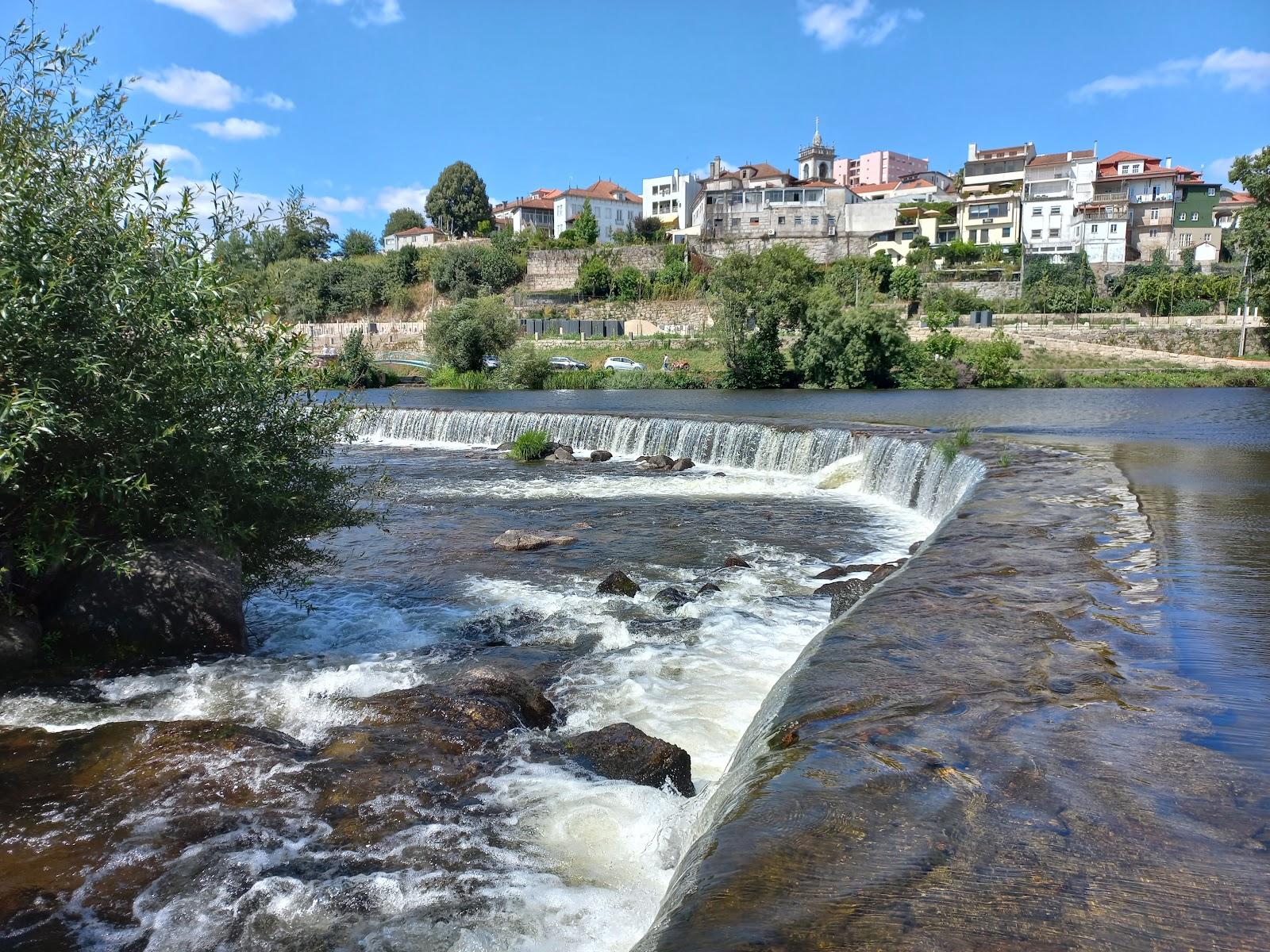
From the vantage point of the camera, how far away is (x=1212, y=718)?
439 centimetres

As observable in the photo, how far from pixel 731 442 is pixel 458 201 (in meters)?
76.0

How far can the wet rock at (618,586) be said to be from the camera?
9.59 metres

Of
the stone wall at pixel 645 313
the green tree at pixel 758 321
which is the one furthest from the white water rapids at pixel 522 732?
the stone wall at pixel 645 313

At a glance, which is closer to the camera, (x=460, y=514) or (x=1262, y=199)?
(x=460, y=514)

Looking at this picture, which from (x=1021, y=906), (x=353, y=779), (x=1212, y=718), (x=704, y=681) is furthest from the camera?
(x=704, y=681)

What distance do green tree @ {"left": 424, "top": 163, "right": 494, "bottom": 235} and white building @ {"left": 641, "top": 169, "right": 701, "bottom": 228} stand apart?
1846 centimetres

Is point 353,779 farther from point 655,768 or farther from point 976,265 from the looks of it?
point 976,265

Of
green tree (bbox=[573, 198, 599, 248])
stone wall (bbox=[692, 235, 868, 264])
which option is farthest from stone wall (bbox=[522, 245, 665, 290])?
green tree (bbox=[573, 198, 599, 248])

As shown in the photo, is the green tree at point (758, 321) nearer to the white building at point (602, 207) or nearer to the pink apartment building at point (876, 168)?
the white building at point (602, 207)

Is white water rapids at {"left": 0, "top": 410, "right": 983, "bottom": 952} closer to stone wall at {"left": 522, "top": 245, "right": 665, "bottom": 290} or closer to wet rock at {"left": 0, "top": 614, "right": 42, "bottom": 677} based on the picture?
wet rock at {"left": 0, "top": 614, "right": 42, "bottom": 677}

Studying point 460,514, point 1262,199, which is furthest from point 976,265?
point 460,514

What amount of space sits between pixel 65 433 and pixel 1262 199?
45.9m

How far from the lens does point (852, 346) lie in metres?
38.5

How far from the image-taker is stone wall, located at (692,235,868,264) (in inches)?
2805
